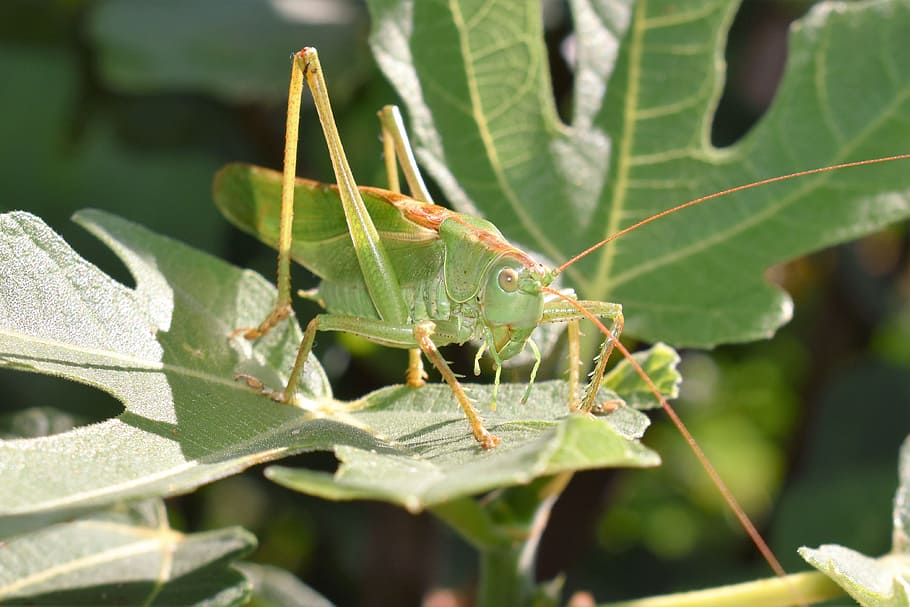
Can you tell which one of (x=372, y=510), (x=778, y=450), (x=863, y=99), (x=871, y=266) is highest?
(x=863, y=99)

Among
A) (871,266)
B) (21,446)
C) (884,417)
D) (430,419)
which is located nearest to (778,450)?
(871,266)

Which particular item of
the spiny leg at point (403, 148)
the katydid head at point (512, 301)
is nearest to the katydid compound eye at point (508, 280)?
the katydid head at point (512, 301)

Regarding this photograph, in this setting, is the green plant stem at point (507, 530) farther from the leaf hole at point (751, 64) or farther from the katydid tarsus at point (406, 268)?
the leaf hole at point (751, 64)

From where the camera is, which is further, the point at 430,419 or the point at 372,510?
the point at 372,510

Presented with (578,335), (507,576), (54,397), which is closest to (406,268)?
(578,335)

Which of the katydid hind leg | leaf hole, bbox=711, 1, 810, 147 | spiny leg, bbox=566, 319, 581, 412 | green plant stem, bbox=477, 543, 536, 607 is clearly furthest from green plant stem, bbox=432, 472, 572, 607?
leaf hole, bbox=711, 1, 810, 147

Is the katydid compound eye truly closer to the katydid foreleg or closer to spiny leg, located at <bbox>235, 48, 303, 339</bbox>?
the katydid foreleg

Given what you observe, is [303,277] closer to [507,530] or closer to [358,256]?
[358,256]

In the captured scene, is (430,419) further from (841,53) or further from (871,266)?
(871,266)
